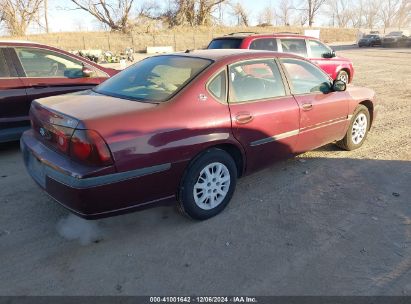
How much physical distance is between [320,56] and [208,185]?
7581 millimetres

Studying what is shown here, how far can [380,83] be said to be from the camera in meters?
12.0

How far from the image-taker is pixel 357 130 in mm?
5324

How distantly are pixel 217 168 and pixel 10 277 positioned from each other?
1895mm

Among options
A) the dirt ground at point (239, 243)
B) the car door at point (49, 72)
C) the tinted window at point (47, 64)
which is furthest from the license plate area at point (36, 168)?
the tinted window at point (47, 64)

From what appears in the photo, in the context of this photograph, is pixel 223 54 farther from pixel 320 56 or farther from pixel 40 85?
pixel 320 56

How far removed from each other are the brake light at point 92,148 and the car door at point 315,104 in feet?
7.77

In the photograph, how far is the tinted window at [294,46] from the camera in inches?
346

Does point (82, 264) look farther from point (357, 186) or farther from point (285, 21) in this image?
point (285, 21)

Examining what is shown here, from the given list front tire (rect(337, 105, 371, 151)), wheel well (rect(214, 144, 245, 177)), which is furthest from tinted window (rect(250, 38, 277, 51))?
wheel well (rect(214, 144, 245, 177))

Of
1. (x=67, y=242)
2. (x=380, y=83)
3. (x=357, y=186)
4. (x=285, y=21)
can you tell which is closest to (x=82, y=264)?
(x=67, y=242)

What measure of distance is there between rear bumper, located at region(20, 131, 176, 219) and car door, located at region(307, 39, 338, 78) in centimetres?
750

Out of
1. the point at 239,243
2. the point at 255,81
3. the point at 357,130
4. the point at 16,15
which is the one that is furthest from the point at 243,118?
the point at 16,15

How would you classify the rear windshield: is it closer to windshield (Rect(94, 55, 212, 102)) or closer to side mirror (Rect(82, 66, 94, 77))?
side mirror (Rect(82, 66, 94, 77))

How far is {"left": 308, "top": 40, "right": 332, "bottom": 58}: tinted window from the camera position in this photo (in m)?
9.48
